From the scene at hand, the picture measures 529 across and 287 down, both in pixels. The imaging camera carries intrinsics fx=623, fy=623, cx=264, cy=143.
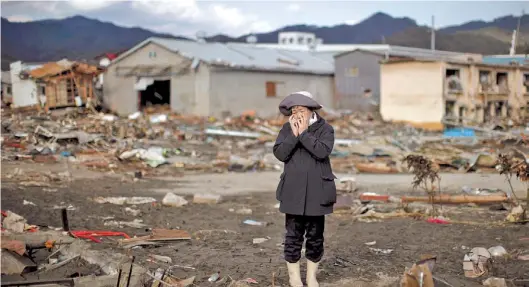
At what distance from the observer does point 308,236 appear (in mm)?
5051

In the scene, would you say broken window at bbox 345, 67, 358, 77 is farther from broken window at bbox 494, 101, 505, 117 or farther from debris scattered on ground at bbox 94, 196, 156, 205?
debris scattered on ground at bbox 94, 196, 156, 205

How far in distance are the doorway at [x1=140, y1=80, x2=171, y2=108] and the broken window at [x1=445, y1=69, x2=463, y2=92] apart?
1553 cm

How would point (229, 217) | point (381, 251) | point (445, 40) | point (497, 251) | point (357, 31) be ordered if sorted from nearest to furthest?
point (497, 251) < point (381, 251) < point (229, 217) < point (445, 40) < point (357, 31)

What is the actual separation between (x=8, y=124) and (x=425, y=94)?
2073 centimetres

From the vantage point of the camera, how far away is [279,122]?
31062 millimetres

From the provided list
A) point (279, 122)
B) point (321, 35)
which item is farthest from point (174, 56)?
point (321, 35)

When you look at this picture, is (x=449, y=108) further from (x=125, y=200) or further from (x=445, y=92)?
(x=125, y=200)

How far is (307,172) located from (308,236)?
20.9 inches

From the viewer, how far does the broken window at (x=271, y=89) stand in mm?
35531

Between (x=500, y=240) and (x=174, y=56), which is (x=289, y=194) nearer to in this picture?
(x=500, y=240)

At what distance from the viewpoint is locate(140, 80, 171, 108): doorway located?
119ft

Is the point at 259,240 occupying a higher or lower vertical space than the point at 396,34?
lower

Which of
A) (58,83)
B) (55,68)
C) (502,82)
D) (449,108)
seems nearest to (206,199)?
(55,68)

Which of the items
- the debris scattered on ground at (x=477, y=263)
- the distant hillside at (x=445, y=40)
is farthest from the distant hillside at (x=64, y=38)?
the distant hillside at (x=445, y=40)
